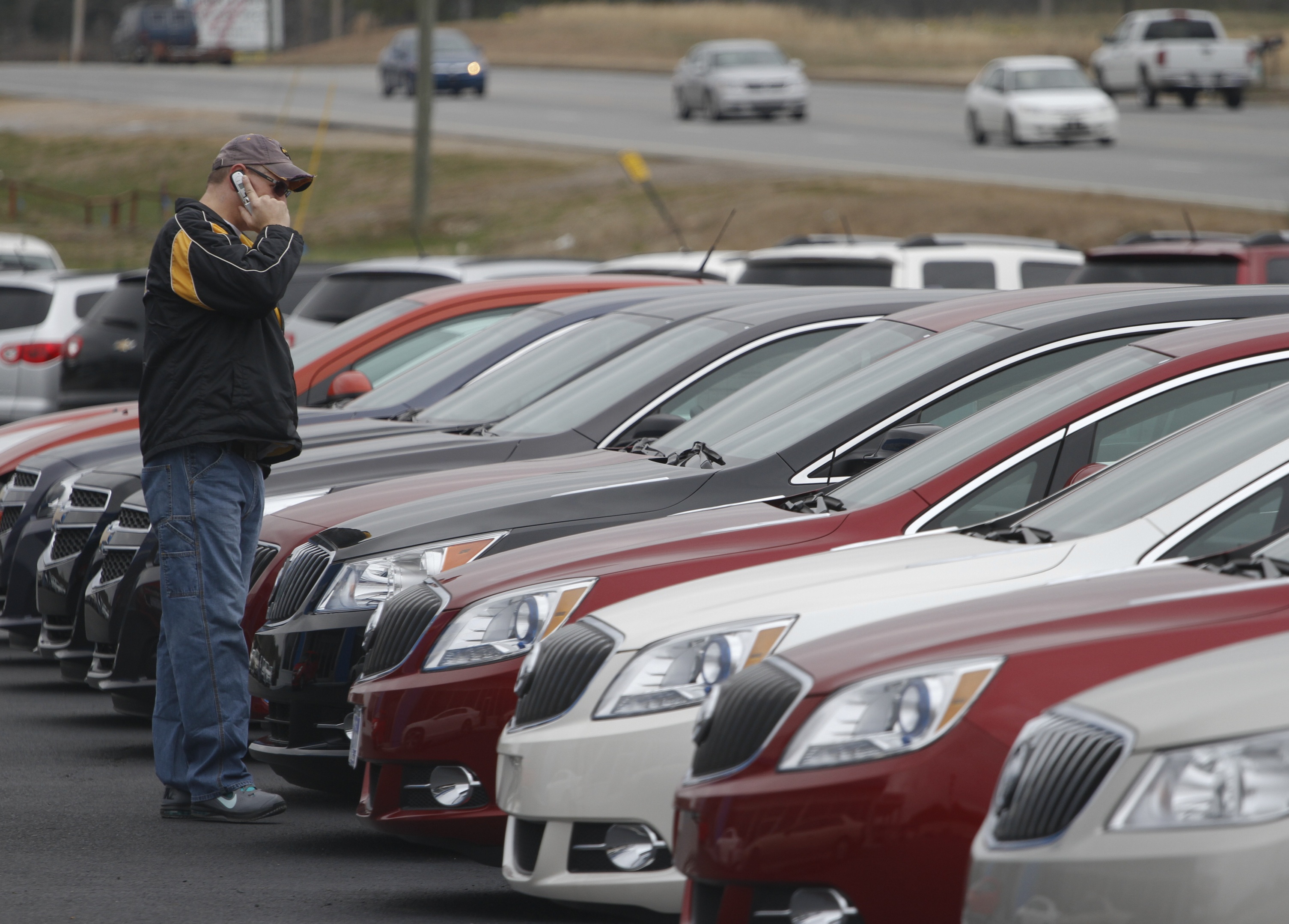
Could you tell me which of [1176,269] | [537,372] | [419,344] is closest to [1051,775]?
[537,372]

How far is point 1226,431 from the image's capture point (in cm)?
448

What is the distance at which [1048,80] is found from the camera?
108ft

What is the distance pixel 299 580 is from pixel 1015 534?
2.38 meters

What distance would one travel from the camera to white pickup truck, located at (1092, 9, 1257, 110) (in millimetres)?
39344

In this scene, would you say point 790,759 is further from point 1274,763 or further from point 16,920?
point 16,920

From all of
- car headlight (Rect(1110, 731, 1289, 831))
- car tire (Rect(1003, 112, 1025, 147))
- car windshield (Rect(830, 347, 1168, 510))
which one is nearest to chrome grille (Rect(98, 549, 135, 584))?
car windshield (Rect(830, 347, 1168, 510))

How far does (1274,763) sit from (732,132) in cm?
3699

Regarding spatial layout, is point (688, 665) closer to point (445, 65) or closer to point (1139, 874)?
point (1139, 874)

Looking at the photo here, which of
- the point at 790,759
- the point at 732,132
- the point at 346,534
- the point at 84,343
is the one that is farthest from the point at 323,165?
the point at 790,759

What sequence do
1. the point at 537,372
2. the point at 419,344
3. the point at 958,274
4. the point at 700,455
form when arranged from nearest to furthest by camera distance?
the point at 700,455, the point at 537,372, the point at 419,344, the point at 958,274

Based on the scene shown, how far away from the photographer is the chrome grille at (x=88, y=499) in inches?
307

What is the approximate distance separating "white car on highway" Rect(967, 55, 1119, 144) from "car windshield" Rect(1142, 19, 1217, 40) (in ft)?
23.6

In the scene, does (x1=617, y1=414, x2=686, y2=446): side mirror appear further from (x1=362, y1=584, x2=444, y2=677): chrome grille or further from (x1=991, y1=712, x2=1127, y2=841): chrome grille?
(x1=991, y1=712, x2=1127, y2=841): chrome grille

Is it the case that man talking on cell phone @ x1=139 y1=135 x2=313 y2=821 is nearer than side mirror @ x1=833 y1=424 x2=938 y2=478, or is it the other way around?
side mirror @ x1=833 y1=424 x2=938 y2=478
